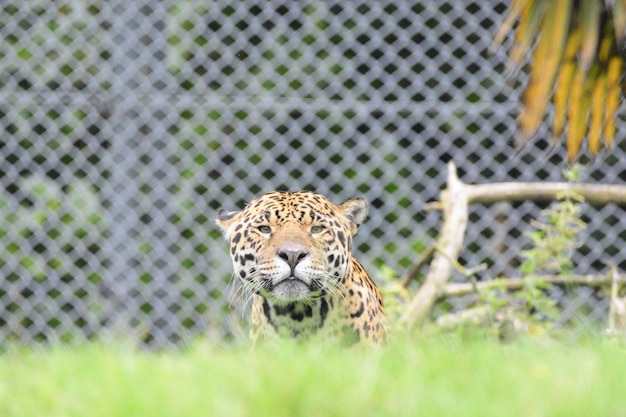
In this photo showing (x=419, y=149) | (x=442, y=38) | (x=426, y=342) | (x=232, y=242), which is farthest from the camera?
(x=442, y=38)

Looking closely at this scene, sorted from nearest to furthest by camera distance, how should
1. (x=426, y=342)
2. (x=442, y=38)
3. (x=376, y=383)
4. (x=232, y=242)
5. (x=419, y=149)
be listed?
(x=376, y=383) < (x=426, y=342) < (x=232, y=242) < (x=419, y=149) < (x=442, y=38)

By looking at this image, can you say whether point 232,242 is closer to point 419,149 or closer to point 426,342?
point 426,342

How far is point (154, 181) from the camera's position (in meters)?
4.98

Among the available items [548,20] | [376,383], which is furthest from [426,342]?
[548,20]

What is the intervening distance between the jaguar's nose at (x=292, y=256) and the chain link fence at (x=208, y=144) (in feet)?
6.92

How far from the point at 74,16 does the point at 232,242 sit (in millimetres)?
2583

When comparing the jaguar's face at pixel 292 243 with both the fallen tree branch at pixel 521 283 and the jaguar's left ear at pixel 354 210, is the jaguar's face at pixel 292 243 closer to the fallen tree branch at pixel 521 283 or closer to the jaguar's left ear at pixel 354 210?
the jaguar's left ear at pixel 354 210

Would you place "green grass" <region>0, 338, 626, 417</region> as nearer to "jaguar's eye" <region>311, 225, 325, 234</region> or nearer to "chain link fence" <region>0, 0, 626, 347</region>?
"jaguar's eye" <region>311, 225, 325, 234</region>

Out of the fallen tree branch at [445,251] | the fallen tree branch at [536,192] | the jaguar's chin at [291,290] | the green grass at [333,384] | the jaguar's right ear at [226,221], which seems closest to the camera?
the green grass at [333,384]

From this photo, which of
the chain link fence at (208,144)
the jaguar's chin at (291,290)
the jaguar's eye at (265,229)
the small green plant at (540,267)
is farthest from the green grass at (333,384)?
the chain link fence at (208,144)

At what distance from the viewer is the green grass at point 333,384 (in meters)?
2.05

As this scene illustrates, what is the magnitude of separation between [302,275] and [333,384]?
62 cm

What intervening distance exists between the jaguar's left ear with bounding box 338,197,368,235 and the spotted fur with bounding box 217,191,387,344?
0.18 ft

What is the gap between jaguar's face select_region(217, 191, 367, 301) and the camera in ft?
8.90
